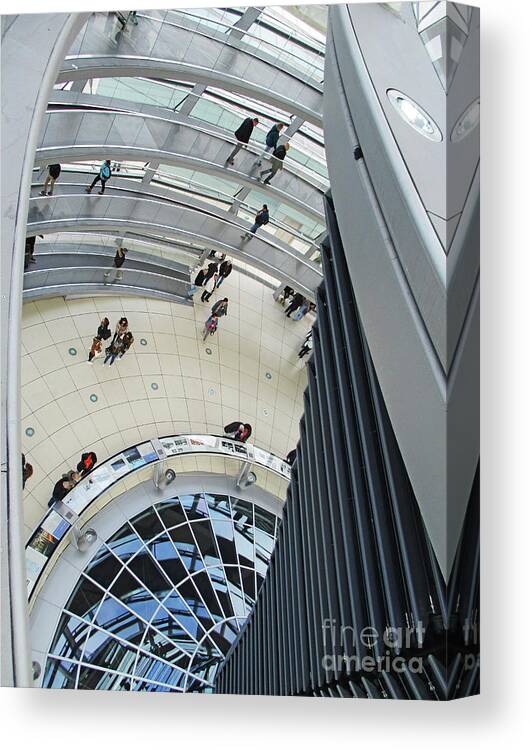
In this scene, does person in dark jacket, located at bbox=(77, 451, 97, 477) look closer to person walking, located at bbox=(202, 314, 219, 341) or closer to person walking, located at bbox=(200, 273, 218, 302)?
person walking, located at bbox=(202, 314, 219, 341)

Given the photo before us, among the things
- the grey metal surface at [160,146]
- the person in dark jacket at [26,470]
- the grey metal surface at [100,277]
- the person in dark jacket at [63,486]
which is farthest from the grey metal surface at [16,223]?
the grey metal surface at [160,146]

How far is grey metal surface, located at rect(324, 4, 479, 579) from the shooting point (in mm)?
6793

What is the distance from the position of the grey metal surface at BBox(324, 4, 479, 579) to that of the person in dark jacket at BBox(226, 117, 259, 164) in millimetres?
6459

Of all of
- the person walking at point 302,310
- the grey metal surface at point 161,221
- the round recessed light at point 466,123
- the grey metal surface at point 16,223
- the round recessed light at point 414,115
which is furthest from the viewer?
the grey metal surface at point 161,221

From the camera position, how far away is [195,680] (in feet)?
32.0

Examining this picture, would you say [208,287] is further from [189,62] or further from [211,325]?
[189,62]

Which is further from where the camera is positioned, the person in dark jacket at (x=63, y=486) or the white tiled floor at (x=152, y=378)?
the white tiled floor at (x=152, y=378)

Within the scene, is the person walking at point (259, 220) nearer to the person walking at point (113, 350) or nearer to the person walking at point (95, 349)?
the person walking at point (113, 350)

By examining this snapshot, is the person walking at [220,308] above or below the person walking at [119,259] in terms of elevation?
below

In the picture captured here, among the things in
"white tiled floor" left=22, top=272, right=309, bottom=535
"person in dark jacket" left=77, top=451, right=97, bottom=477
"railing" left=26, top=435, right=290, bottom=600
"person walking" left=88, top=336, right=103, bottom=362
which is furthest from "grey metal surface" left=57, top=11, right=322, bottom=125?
"person in dark jacket" left=77, top=451, right=97, bottom=477

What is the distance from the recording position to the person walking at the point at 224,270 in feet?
45.0

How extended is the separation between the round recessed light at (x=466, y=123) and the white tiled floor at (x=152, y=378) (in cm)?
529

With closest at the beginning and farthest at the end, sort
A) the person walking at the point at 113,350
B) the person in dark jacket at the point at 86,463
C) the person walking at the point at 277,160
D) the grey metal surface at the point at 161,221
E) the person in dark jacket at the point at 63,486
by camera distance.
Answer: the person in dark jacket at the point at 63,486
the person in dark jacket at the point at 86,463
the person walking at the point at 113,350
the grey metal surface at the point at 161,221
the person walking at the point at 277,160

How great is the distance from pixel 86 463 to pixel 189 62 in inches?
250
